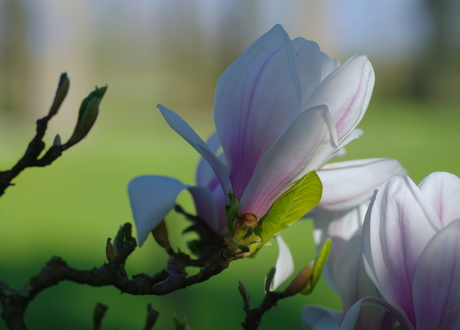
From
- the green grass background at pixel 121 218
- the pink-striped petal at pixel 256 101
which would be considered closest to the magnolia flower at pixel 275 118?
the pink-striped petal at pixel 256 101

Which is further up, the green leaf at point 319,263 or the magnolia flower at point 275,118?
the magnolia flower at point 275,118

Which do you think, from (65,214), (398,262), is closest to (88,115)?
(398,262)

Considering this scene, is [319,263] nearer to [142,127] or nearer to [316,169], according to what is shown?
[316,169]

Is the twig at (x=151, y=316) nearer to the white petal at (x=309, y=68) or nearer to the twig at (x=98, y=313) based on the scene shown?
the twig at (x=98, y=313)

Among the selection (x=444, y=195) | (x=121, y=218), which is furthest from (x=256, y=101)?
(x=121, y=218)

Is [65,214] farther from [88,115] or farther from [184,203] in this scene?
[88,115]

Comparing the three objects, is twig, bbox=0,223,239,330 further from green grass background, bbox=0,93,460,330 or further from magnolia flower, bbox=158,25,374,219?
green grass background, bbox=0,93,460,330

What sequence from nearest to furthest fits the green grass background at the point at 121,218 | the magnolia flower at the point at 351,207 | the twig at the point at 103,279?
1. the twig at the point at 103,279
2. the magnolia flower at the point at 351,207
3. the green grass background at the point at 121,218
